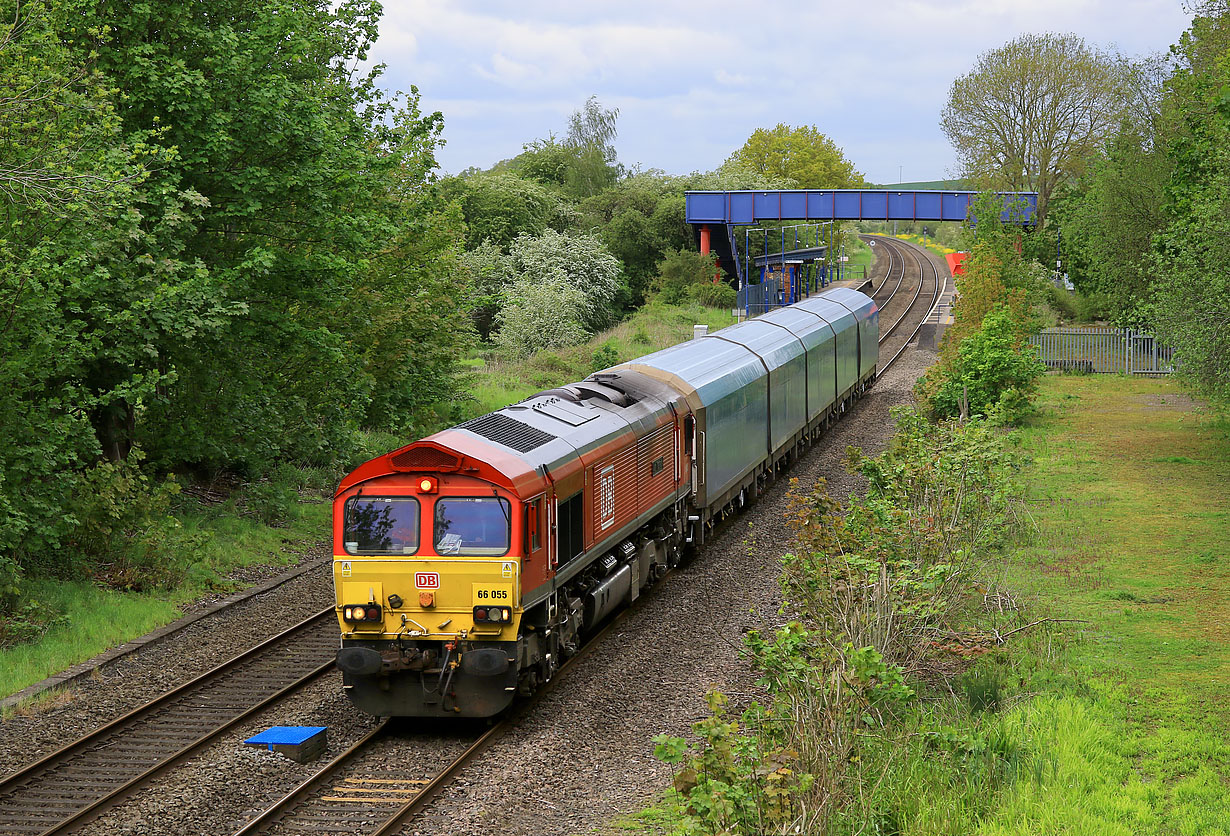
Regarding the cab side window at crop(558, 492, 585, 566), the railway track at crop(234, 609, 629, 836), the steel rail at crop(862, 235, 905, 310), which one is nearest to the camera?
the railway track at crop(234, 609, 629, 836)

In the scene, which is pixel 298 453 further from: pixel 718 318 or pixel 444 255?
pixel 718 318

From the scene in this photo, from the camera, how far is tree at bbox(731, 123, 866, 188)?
3543 inches

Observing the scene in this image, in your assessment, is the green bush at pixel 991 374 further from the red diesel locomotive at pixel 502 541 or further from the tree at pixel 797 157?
the tree at pixel 797 157

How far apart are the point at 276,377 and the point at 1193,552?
16.2 metres

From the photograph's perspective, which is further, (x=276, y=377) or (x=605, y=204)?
(x=605, y=204)

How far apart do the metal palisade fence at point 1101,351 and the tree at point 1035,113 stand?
1996 cm

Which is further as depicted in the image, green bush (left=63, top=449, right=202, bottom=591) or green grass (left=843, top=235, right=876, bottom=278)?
green grass (left=843, top=235, right=876, bottom=278)

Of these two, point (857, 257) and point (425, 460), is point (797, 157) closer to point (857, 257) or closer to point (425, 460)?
point (857, 257)

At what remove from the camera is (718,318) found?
55625mm

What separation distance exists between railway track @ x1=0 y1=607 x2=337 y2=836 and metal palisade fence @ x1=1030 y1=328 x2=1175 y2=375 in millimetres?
32793

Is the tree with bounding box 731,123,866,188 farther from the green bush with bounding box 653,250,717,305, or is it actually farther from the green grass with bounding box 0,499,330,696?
the green grass with bounding box 0,499,330,696

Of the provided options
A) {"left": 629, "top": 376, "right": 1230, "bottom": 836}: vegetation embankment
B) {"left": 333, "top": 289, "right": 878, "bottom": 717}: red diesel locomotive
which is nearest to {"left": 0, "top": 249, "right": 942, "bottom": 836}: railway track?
{"left": 333, "top": 289, "right": 878, "bottom": 717}: red diesel locomotive

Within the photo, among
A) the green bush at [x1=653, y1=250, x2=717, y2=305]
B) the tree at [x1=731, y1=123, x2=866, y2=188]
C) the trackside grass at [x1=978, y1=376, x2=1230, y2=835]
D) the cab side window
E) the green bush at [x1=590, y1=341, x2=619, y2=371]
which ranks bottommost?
the trackside grass at [x1=978, y1=376, x2=1230, y2=835]

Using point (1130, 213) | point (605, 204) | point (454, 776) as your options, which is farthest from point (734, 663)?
point (605, 204)
